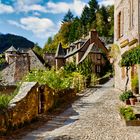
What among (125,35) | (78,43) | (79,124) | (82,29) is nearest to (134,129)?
(79,124)

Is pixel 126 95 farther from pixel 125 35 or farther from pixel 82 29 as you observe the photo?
pixel 82 29

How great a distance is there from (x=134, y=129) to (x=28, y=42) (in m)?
154

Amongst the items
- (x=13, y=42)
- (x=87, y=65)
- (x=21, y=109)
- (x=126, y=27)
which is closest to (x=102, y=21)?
(x=87, y=65)

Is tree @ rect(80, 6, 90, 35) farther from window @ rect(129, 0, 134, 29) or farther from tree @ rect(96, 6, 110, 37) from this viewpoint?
window @ rect(129, 0, 134, 29)

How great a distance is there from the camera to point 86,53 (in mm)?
59562

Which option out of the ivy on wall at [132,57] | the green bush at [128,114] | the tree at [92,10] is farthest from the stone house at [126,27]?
the tree at [92,10]

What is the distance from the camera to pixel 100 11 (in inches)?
4080

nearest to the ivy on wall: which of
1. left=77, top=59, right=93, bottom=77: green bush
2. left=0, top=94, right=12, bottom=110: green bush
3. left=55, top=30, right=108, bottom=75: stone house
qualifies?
left=0, top=94, right=12, bottom=110: green bush

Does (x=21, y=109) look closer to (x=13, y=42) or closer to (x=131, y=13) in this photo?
(x=131, y=13)

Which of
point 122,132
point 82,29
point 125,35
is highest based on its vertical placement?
point 82,29

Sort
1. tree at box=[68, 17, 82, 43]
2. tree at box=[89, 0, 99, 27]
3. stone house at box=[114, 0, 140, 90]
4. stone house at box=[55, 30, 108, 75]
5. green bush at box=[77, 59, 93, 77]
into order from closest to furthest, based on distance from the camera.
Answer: stone house at box=[114, 0, 140, 90] → green bush at box=[77, 59, 93, 77] → stone house at box=[55, 30, 108, 75] → tree at box=[68, 17, 82, 43] → tree at box=[89, 0, 99, 27]

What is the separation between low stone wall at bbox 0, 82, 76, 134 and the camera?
11.6 meters

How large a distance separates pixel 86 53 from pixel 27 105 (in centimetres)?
4626

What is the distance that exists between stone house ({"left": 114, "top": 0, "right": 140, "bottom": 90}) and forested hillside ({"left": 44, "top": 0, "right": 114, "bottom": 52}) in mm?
62207
